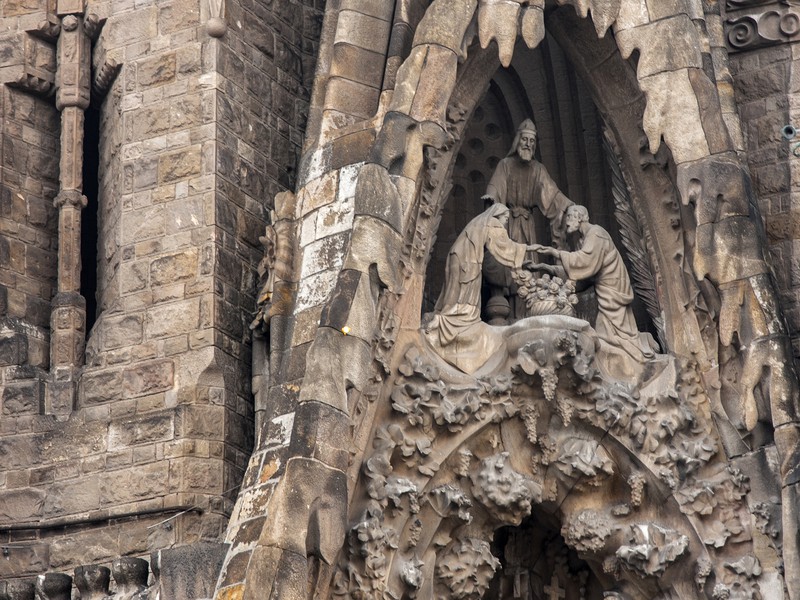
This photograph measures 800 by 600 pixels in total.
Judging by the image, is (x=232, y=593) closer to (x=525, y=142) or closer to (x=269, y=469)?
(x=269, y=469)

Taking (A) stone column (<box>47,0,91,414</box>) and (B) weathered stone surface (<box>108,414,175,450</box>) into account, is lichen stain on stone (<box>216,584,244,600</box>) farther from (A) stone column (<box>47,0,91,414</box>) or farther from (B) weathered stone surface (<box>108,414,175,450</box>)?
(A) stone column (<box>47,0,91,414</box>)

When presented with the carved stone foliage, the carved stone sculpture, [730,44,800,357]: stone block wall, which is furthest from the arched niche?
the carved stone foliage

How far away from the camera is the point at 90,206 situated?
956 inches

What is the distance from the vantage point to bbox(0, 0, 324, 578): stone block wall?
870 inches

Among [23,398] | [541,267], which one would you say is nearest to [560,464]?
[541,267]

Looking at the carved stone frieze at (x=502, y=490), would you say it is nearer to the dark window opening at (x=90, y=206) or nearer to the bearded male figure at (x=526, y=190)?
the bearded male figure at (x=526, y=190)

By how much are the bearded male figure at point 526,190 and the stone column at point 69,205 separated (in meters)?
3.76

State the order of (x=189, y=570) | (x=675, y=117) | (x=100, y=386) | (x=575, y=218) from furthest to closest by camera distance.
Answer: (x=100, y=386) → (x=575, y=218) → (x=675, y=117) → (x=189, y=570)

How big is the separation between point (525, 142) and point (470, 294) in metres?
1.56

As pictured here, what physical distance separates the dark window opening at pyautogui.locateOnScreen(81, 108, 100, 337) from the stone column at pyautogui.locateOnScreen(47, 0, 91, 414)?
1.43 feet

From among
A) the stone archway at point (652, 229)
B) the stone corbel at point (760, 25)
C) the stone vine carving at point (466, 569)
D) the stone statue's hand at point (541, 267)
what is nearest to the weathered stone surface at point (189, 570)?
the stone archway at point (652, 229)

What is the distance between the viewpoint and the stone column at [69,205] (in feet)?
75.3

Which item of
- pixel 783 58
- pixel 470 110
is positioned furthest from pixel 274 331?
pixel 783 58

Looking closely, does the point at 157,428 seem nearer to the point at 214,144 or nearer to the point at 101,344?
the point at 101,344
